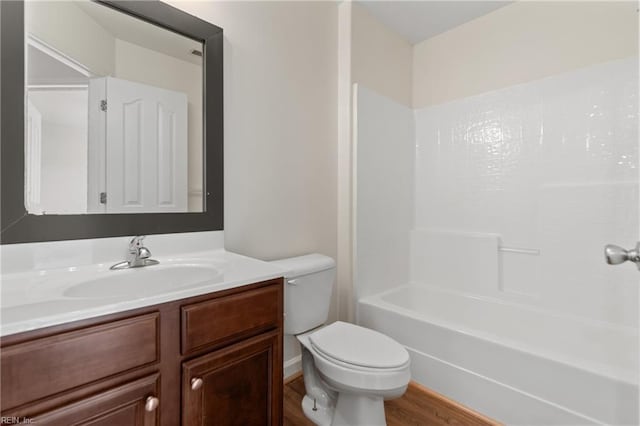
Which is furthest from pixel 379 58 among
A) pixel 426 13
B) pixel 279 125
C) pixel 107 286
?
pixel 107 286

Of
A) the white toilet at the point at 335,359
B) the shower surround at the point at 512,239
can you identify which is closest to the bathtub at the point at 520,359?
the shower surround at the point at 512,239

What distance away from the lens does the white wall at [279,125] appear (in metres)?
1.52

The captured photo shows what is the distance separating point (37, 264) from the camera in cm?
98

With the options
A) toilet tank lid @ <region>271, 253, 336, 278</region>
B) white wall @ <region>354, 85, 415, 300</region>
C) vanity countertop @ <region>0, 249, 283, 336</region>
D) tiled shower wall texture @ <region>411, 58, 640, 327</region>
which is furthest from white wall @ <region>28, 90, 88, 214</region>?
tiled shower wall texture @ <region>411, 58, 640, 327</region>

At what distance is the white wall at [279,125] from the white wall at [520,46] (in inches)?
37.8

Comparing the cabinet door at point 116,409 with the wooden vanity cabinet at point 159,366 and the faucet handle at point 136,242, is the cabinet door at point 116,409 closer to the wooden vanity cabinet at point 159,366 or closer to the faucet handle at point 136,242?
the wooden vanity cabinet at point 159,366

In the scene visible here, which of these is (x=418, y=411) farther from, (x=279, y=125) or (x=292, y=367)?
(x=279, y=125)

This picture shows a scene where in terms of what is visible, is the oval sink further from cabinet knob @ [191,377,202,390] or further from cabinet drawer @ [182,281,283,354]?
cabinet knob @ [191,377,202,390]

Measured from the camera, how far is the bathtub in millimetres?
1260

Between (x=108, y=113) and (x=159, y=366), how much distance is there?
0.97 meters

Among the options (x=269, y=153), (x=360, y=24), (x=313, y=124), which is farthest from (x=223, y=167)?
(x=360, y=24)

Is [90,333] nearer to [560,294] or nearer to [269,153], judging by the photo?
[269,153]

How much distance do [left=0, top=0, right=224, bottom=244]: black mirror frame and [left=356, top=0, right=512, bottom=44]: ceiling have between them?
1.28m

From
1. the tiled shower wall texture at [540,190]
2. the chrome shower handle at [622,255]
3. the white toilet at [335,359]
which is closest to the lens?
the chrome shower handle at [622,255]
